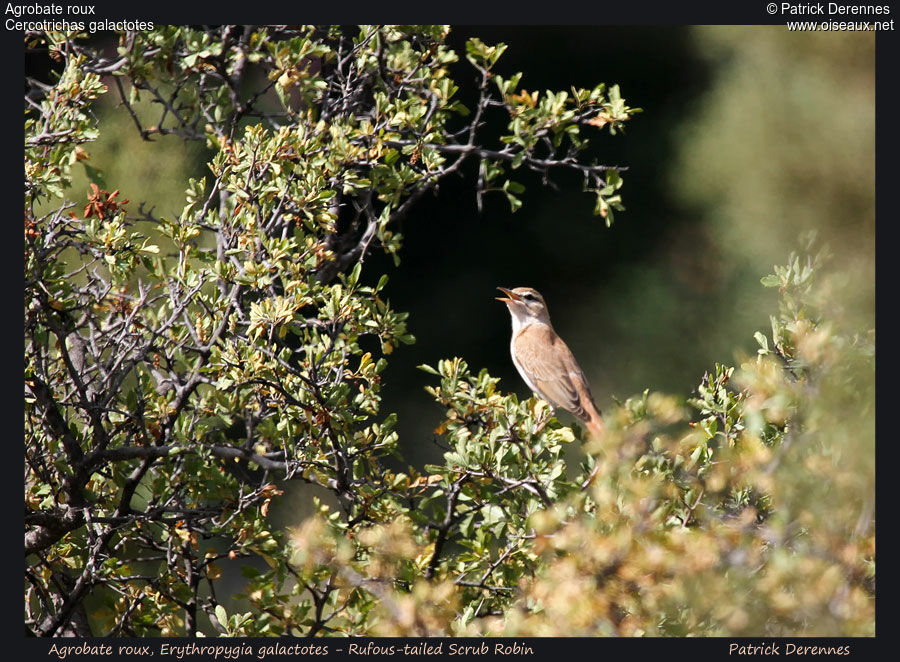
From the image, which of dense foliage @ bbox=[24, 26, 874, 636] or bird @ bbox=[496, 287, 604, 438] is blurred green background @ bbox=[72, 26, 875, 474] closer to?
bird @ bbox=[496, 287, 604, 438]

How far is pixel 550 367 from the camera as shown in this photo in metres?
5.16

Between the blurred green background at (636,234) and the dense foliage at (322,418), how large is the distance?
2.79 m

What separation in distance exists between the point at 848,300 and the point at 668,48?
19.9 ft

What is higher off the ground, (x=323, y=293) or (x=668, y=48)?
(x=668, y=48)

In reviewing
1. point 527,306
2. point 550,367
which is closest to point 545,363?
point 550,367

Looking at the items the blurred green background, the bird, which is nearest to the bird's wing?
the bird

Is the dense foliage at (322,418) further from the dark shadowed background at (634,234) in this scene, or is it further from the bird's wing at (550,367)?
the dark shadowed background at (634,234)

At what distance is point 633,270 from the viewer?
25.6ft

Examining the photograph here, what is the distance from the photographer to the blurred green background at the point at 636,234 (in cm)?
650

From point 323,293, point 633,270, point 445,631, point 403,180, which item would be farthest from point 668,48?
point 445,631

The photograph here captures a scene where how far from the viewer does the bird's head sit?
18.0ft

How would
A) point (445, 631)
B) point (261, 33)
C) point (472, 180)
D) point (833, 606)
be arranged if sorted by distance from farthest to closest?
point (472, 180), point (261, 33), point (445, 631), point (833, 606)

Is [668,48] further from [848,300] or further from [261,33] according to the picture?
[848,300]

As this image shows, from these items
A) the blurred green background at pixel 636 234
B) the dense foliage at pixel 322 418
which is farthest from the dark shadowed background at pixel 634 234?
the dense foliage at pixel 322 418
